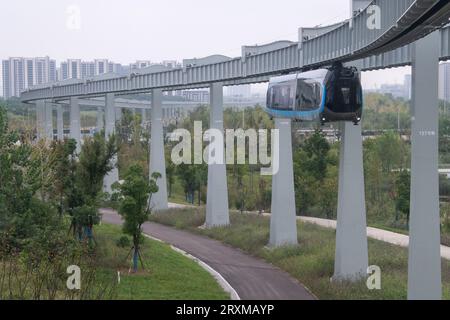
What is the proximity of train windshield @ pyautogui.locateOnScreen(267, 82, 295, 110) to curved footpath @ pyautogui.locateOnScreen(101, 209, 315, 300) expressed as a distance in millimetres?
6937

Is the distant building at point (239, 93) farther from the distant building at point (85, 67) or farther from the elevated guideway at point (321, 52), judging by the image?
the elevated guideway at point (321, 52)

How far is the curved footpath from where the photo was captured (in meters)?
24.9

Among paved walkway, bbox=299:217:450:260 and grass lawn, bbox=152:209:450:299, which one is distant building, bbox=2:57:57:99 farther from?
paved walkway, bbox=299:217:450:260

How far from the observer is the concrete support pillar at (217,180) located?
3819 centimetres

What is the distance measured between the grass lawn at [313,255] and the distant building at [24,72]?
61.8 meters

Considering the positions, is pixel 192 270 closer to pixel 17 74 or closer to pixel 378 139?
pixel 378 139

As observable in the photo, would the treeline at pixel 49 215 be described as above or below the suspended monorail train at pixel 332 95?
below

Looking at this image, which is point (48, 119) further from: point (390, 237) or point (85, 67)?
point (390, 237)

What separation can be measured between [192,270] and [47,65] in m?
74.8

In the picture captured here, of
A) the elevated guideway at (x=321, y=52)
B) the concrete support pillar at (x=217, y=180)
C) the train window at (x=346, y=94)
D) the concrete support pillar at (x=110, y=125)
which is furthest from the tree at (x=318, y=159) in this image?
the train window at (x=346, y=94)

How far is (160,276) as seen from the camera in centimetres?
2705

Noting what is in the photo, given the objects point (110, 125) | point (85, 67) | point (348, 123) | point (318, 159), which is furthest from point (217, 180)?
point (85, 67)

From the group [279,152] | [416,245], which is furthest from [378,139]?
[416,245]

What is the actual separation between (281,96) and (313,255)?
700cm
